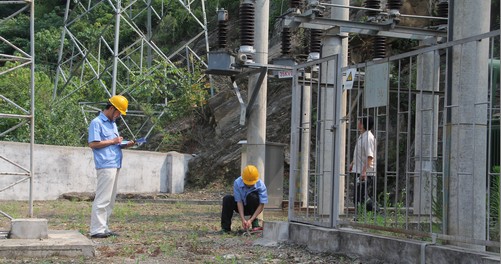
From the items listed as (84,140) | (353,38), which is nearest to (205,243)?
(353,38)

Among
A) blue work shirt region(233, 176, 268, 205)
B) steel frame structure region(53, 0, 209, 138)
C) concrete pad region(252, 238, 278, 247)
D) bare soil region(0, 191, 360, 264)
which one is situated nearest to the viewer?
bare soil region(0, 191, 360, 264)

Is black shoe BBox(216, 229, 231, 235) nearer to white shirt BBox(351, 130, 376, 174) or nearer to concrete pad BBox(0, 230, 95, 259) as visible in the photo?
white shirt BBox(351, 130, 376, 174)

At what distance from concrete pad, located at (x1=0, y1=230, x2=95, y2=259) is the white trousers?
182cm

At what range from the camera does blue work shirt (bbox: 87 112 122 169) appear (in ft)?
41.0

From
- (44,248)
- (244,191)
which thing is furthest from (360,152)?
(44,248)

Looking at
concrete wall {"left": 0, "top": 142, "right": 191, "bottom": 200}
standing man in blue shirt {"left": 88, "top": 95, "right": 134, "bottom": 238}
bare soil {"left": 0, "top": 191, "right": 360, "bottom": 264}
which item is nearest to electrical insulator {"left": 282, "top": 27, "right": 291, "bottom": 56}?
bare soil {"left": 0, "top": 191, "right": 360, "bottom": 264}

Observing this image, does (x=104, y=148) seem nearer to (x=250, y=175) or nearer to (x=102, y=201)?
(x=102, y=201)

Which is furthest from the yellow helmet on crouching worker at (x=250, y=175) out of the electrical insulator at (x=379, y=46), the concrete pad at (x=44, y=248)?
the electrical insulator at (x=379, y=46)

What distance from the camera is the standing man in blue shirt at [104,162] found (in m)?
12.4

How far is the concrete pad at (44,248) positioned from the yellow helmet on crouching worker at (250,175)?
10.5 ft

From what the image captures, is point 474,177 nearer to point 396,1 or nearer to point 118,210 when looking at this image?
point 396,1

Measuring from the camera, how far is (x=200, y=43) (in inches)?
1577

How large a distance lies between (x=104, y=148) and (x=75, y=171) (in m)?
11.2

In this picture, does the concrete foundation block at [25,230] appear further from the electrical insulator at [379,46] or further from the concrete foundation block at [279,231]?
the electrical insulator at [379,46]
